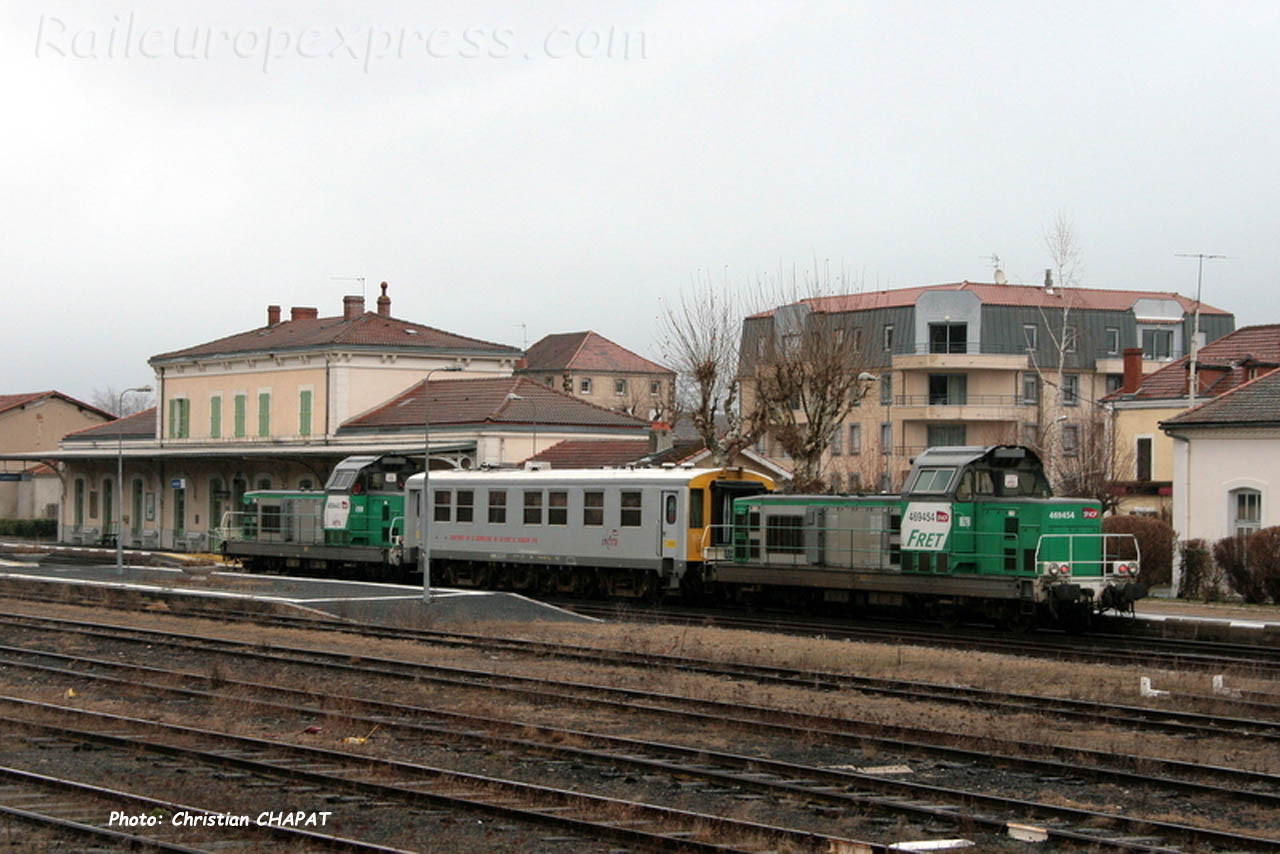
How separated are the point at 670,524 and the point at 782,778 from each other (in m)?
19.4

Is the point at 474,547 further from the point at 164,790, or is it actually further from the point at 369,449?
the point at 164,790

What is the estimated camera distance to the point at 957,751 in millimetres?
14180

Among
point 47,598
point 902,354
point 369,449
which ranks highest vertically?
point 902,354

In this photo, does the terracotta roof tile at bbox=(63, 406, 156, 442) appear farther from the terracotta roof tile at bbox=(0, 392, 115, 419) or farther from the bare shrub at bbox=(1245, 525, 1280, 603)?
the bare shrub at bbox=(1245, 525, 1280, 603)

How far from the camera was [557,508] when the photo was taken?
35.5 m

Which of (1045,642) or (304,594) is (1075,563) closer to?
(1045,642)

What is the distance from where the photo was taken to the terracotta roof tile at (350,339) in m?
57.8

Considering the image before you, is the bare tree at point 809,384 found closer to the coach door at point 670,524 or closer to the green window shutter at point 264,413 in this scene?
the coach door at point 670,524

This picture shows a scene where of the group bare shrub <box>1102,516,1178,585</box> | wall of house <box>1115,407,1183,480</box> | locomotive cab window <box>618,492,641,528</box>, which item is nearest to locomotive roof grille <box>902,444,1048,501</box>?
locomotive cab window <box>618,492,641,528</box>

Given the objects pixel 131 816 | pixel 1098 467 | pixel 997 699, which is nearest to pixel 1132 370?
pixel 1098 467

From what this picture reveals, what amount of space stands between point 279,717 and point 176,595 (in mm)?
17507

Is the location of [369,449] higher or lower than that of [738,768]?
higher

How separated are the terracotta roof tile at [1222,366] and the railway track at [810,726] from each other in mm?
32127

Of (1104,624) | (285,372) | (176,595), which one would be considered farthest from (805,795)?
(285,372)
